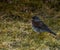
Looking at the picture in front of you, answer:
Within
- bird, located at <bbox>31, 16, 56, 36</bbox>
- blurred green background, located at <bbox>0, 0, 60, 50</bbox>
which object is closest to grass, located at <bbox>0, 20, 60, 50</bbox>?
blurred green background, located at <bbox>0, 0, 60, 50</bbox>

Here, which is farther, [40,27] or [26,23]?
[26,23]

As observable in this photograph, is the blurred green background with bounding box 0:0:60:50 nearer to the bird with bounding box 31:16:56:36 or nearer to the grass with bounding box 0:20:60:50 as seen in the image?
the grass with bounding box 0:20:60:50

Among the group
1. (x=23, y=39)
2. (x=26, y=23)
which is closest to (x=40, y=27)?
(x=23, y=39)

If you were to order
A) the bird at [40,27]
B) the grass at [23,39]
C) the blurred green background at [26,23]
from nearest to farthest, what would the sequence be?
the grass at [23,39] → the blurred green background at [26,23] → the bird at [40,27]

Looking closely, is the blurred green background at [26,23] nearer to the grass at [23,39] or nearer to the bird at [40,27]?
the grass at [23,39]

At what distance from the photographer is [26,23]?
30.8 feet

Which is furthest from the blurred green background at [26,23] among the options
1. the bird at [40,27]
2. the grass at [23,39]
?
the bird at [40,27]

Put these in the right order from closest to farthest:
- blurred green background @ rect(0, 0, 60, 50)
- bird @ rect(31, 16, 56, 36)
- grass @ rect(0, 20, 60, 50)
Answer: grass @ rect(0, 20, 60, 50) → blurred green background @ rect(0, 0, 60, 50) → bird @ rect(31, 16, 56, 36)

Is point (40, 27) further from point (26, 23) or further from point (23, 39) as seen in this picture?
point (26, 23)

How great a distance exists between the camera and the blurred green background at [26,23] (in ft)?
24.6

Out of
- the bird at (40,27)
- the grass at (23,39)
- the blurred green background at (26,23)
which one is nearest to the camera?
the grass at (23,39)

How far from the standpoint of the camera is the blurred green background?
7508mm

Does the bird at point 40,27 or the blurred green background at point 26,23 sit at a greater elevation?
the bird at point 40,27

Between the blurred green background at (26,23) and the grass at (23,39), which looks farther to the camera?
the blurred green background at (26,23)
